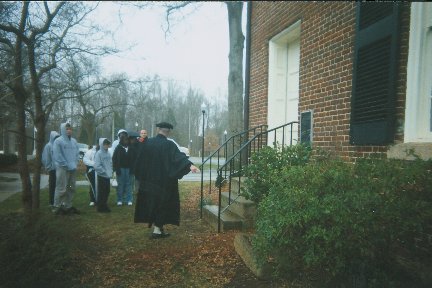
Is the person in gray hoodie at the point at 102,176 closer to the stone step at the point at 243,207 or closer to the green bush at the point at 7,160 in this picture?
the stone step at the point at 243,207

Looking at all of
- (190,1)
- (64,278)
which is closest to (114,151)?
(64,278)

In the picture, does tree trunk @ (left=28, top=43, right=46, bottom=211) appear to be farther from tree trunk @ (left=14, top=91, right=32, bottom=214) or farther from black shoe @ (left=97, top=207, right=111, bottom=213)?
black shoe @ (left=97, top=207, right=111, bottom=213)

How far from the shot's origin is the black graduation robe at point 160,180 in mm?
5523

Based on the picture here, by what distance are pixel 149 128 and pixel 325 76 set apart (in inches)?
2354

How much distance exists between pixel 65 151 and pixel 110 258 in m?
3.15

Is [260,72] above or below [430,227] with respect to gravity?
above

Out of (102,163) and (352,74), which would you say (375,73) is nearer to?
(352,74)

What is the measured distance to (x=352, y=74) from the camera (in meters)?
4.75

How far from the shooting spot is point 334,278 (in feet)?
9.89

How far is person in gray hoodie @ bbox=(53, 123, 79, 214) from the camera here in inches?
266

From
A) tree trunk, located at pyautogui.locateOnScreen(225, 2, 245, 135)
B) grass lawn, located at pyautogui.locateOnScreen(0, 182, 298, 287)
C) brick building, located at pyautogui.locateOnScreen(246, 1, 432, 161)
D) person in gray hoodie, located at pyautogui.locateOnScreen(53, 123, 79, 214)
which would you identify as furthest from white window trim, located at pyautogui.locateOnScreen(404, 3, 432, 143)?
tree trunk, located at pyautogui.locateOnScreen(225, 2, 245, 135)

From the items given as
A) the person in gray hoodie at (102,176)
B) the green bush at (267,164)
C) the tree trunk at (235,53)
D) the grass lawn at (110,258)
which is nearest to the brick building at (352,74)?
the green bush at (267,164)

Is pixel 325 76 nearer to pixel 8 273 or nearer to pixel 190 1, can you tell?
pixel 8 273

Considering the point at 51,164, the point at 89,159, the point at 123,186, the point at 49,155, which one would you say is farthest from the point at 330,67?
the point at 49,155
